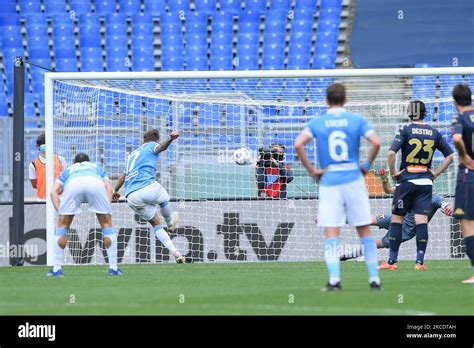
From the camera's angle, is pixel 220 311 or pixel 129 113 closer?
pixel 220 311

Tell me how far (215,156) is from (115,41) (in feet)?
33.7

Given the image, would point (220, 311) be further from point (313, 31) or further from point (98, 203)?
point (313, 31)

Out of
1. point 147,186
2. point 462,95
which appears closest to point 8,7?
point 147,186

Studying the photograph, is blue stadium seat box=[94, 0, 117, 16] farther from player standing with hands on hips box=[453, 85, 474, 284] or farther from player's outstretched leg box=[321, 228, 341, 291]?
player's outstretched leg box=[321, 228, 341, 291]

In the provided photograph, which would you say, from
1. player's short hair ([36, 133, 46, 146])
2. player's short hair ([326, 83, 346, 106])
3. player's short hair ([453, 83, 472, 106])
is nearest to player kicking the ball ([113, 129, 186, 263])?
player's short hair ([36, 133, 46, 146])

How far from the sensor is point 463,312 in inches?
297

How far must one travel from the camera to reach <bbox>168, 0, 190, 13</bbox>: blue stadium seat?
2744 centimetres

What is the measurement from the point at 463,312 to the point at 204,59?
1939 cm

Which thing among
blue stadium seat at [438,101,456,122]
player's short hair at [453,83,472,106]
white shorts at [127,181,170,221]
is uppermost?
blue stadium seat at [438,101,456,122]

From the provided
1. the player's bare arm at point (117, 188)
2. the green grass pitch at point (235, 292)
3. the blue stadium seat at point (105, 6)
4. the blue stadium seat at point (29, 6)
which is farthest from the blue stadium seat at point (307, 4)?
the green grass pitch at point (235, 292)

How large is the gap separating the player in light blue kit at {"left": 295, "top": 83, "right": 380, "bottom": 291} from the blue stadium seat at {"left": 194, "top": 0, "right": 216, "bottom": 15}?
61.9 feet

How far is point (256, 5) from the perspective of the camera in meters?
27.5

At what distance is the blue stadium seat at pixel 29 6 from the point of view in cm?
2747
